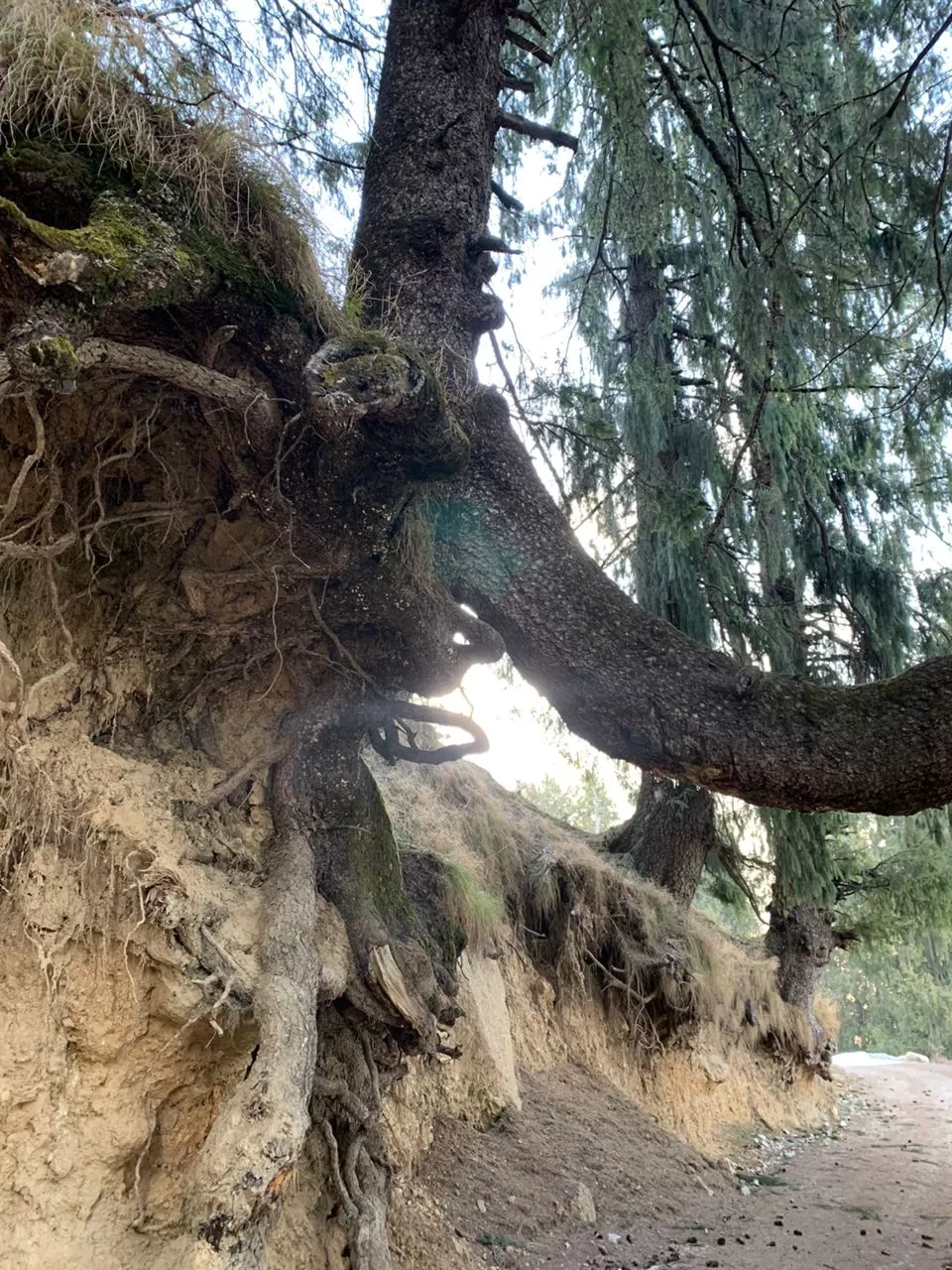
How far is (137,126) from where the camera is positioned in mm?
2432

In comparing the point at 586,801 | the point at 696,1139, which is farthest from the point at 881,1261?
the point at 586,801

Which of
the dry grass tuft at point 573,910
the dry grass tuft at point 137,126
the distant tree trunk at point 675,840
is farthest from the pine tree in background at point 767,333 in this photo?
the dry grass tuft at point 137,126

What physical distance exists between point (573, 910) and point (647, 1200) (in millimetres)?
1974

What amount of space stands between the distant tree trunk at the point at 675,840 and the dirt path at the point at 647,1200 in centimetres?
185

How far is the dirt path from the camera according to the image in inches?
169

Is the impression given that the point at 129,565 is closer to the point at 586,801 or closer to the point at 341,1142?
the point at 341,1142

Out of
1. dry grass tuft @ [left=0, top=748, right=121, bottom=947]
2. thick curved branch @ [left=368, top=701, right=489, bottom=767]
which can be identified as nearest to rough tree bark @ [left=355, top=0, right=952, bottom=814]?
thick curved branch @ [left=368, top=701, right=489, bottom=767]

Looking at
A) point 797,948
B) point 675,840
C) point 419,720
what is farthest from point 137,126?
point 797,948

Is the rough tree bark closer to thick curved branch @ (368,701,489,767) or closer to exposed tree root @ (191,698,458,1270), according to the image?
thick curved branch @ (368,701,489,767)

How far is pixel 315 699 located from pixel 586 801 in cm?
2369

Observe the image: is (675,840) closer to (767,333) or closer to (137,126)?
(767,333)

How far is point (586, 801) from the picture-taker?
86.6ft

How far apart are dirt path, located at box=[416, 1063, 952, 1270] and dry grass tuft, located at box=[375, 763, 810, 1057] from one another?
0.79 meters

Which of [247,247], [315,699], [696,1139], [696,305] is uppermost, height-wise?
[696,305]
